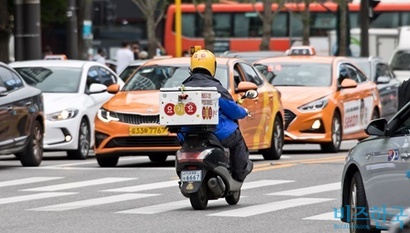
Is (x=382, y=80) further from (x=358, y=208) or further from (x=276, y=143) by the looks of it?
(x=358, y=208)

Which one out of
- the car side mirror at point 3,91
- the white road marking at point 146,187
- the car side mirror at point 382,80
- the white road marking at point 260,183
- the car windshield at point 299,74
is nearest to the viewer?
the white road marking at point 146,187

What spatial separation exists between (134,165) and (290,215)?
7.94 metres

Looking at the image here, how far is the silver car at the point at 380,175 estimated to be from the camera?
10075 mm

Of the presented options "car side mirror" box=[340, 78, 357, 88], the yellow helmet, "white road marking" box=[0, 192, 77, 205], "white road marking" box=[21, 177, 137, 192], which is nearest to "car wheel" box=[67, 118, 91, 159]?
"car side mirror" box=[340, 78, 357, 88]

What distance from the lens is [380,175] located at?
10.4m

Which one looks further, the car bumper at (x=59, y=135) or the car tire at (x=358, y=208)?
the car bumper at (x=59, y=135)

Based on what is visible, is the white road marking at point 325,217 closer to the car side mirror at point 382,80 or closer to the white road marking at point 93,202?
the white road marking at point 93,202

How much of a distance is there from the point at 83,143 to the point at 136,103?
11.6 ft

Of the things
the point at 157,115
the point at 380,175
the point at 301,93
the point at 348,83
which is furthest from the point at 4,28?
the point at 380,175

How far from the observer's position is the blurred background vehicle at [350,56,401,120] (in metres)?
30.1

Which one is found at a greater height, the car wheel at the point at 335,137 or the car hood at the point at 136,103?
the car hood at the point at 136,103

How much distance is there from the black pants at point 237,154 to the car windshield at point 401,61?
2456 centimetres

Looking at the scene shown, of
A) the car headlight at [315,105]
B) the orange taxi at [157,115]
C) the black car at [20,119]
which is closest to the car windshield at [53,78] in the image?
the orange taxi at [157,115]

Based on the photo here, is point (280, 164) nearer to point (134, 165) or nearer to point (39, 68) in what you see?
point (134, 165)
